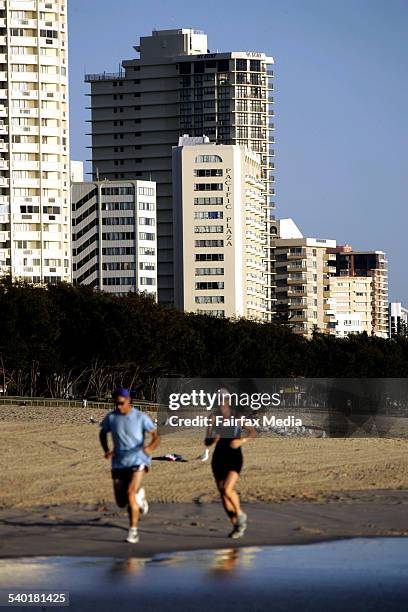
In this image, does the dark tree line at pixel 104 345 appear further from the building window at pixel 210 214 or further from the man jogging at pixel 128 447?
the building window at pixel 210 214

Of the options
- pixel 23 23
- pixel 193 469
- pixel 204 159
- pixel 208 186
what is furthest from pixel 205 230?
pixel 193 469

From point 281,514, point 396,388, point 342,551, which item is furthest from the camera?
point 396,388

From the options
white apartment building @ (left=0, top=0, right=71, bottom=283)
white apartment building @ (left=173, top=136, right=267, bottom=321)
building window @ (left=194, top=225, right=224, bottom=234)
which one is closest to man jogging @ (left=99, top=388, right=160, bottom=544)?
white apartment building @ (left=0, top=0, right=71, bottom=283)

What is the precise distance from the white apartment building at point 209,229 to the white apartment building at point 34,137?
3498cm

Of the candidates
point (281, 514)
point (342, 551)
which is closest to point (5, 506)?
point (281, 514)

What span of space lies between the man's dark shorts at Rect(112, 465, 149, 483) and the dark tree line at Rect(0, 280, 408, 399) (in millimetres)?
65634

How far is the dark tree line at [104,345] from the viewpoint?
86.6 m

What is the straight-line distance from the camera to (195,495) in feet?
88.3

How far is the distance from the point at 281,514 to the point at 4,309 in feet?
210

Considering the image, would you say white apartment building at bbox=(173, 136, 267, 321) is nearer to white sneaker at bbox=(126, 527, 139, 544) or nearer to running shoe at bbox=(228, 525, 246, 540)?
running shoe at bbox=(228, 525, 246, 540)

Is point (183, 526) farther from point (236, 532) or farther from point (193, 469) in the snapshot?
point (193, 469)

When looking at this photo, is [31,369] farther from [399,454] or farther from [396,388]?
[399,454]

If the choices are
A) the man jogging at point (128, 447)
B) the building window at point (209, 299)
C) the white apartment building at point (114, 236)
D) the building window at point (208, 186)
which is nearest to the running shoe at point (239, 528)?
the man jogging at point (128, 447)

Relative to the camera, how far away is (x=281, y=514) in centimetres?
2372
